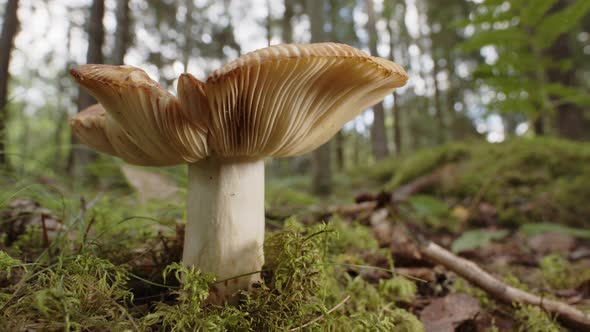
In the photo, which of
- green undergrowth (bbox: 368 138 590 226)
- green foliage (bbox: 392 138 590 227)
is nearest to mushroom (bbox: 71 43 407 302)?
green foliage (bbox: 392 138 590 227)

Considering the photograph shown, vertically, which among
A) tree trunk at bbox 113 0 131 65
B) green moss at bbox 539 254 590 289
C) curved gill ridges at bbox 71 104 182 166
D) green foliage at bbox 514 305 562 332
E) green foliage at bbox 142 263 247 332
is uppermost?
tree trunk at bbox 113 0 131 65

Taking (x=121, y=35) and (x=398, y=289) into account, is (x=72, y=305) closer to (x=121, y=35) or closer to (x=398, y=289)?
(x=398, y=289)

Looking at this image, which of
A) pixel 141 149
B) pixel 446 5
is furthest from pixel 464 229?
pixel 446 5

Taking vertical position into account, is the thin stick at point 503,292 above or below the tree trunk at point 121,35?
below

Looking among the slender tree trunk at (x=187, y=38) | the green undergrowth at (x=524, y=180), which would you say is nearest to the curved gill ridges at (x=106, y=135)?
the green undergrowth at (x=524, y=180)

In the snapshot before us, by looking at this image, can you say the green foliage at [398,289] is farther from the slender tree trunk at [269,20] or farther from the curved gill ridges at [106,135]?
the slender tree trunk at [269,20]

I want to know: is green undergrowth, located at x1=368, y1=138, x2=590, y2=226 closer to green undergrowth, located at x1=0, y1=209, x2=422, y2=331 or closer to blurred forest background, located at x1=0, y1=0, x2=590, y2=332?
blurred forest background, located at x1=0, y1=0, x2=590, y2=332

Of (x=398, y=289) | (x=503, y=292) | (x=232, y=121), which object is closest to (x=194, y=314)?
(x=232, y=121)
